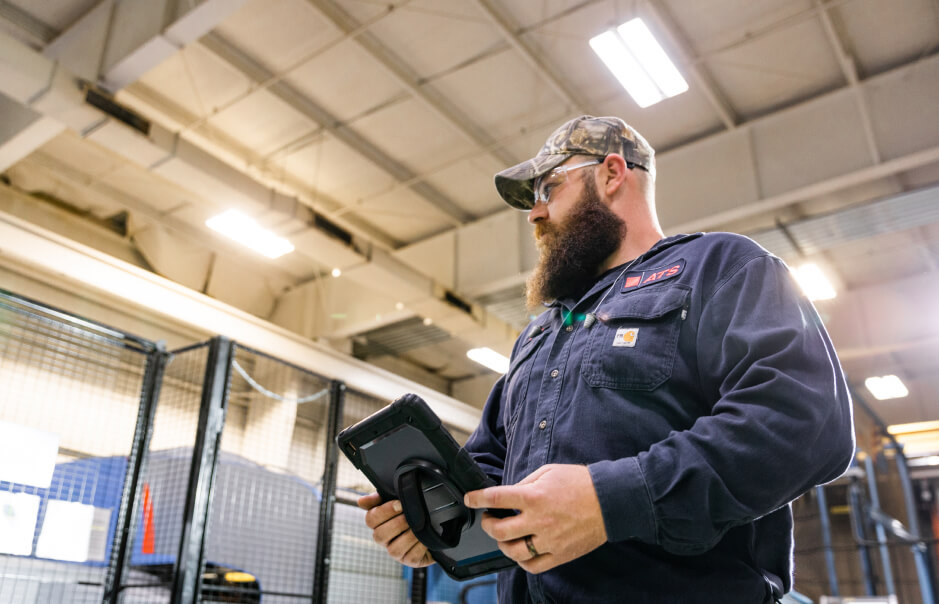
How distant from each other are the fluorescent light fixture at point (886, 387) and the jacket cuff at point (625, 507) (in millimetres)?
11959

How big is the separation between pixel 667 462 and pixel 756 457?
0.12 metres

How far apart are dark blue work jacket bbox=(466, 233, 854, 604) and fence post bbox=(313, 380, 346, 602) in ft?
11.3

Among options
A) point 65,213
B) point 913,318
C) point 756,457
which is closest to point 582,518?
point 756,457

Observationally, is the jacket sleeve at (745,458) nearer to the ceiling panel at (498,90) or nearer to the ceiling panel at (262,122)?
the ceiling panel at (498,90)

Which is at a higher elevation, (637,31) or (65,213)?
(65,213)

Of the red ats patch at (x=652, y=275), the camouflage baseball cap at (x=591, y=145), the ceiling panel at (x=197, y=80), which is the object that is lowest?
the red ats patch at (x=652, y=275)

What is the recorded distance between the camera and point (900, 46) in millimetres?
6641

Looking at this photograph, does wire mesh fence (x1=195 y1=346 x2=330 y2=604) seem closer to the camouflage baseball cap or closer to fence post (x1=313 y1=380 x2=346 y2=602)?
fence post (x1=313 y1=380 x2=346 y2=602)

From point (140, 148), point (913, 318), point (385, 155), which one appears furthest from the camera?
point (913, 318)

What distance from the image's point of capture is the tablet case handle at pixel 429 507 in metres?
1.18

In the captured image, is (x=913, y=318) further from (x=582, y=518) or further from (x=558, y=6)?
(x=582, y=518)

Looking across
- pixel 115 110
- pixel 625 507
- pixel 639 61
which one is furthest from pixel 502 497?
pixel 115 110

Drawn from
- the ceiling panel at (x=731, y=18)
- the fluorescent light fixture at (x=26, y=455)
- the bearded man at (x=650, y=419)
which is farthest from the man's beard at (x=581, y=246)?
the ceiling panel at (x=731, y=18)

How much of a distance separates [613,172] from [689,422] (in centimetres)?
68
